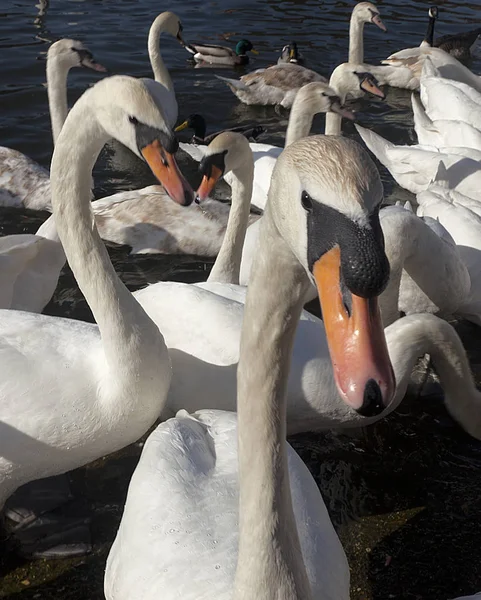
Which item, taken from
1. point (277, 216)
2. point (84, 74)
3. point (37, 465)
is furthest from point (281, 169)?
point (84, 74)

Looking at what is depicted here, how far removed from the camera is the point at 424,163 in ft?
26.8

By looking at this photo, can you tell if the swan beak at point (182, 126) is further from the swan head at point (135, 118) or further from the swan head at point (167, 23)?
the swan head at point (135, 118)

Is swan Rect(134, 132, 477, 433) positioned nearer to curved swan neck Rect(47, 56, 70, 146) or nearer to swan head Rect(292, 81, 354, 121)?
swan head Rect(292, 81, 354, 121)

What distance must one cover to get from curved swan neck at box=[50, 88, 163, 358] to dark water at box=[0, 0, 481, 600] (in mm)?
1166

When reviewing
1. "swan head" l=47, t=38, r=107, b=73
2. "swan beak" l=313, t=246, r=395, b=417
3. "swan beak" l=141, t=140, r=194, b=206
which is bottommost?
"swan head" l=47, t=38, r=107, b=73

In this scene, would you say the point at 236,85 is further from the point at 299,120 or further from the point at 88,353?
the point at 88,353

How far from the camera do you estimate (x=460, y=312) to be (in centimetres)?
648

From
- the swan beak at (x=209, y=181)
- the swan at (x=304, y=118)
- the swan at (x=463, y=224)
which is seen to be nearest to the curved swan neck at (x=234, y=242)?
the swan beak at (x=209, y=181)

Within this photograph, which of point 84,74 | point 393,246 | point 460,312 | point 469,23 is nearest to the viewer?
point 393,246

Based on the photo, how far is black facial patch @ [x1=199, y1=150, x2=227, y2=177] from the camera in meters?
6.14

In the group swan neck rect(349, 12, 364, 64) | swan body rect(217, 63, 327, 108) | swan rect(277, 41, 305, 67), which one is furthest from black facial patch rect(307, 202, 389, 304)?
swan rect(277, 41, 305, 67)

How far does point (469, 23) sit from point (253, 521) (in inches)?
599

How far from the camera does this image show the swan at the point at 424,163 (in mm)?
7680

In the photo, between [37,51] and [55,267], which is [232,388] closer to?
[55,267]
